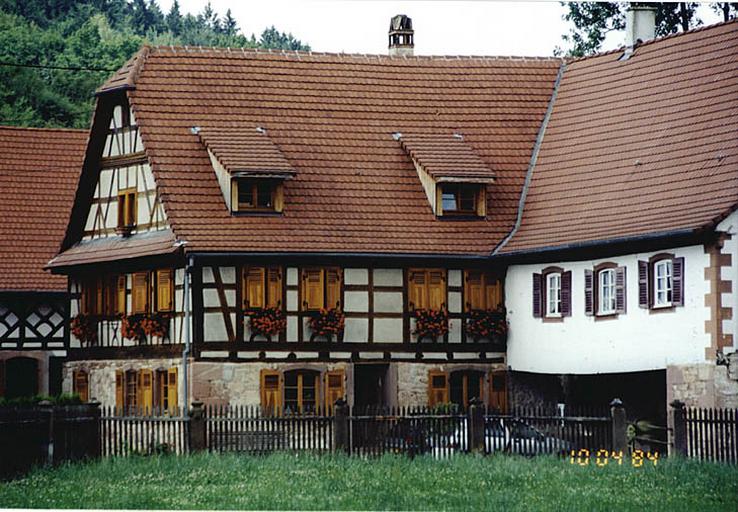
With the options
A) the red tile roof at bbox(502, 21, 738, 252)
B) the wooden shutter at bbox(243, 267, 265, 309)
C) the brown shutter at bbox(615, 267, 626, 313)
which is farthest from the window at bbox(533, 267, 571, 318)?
the wooden shutter at bbox(243, 267, 265, 309)

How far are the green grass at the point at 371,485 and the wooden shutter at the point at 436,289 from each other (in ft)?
29.3

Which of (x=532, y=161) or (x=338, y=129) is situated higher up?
(x=338, y=129)

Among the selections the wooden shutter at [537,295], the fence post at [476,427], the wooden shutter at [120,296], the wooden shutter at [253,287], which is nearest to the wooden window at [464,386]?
the wooden shutter at [537,295]

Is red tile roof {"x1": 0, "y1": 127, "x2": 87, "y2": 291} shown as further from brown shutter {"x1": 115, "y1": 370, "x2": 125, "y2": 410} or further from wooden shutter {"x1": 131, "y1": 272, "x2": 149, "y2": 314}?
wooden shutter {"x1": 131, "y1": 272, "x2": 149, "y2": 314}

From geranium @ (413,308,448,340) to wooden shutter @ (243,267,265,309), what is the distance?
137 inches

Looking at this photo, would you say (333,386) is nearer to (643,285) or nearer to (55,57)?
(643,285)

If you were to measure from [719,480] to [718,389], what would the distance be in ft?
21.5

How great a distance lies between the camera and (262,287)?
44.1m

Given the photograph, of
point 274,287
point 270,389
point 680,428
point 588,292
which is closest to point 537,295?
point 588,292

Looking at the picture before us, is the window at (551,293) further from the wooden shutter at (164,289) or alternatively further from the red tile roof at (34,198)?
the red tile roof at (34,198)

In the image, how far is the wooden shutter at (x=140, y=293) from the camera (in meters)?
45.6

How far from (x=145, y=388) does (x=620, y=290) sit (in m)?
10.5

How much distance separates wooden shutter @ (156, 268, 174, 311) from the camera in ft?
147

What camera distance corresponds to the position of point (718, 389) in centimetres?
3988
